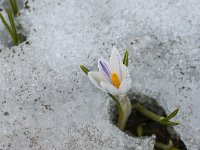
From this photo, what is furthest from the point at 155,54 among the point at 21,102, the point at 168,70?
the point at 21,102

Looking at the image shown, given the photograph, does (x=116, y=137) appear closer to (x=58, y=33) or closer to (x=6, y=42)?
(x=58, y=33)

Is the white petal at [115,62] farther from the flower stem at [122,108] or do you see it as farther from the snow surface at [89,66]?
the snow surface at [89,66]

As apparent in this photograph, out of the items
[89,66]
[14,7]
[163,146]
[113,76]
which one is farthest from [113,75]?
[14,7]

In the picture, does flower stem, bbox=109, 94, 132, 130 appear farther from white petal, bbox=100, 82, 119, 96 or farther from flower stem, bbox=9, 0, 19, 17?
flower stem, bbox=9, 0, 19, 17

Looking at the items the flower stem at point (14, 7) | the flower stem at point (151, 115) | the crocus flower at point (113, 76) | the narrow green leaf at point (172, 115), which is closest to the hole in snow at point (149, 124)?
the flower stem at point (151, 115)

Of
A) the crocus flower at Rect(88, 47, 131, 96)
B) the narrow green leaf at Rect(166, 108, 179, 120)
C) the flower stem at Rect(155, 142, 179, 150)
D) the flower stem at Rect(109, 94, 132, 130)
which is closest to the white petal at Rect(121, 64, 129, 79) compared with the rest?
the crocus flower at Rect(88, 47, 131, 96)
